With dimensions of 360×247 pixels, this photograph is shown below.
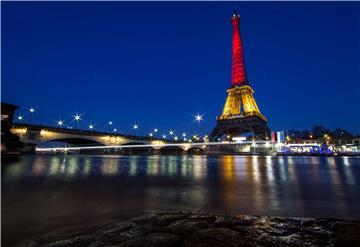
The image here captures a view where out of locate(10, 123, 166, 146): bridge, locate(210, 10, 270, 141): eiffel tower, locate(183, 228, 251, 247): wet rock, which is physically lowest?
locate(183, 228, 251, 247): wet rock

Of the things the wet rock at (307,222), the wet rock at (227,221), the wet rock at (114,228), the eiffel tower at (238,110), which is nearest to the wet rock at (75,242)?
the wet rock at (114,228)

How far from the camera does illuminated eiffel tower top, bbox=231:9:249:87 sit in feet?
351

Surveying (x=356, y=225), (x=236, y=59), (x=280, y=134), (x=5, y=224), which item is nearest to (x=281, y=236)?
(x=356, y=225)

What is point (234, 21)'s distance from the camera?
4545 inches

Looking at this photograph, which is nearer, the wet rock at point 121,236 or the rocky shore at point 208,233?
the rocky shore at point 208,233

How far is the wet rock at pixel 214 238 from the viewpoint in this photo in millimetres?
4215

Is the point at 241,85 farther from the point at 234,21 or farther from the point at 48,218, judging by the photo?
the point at 48,218

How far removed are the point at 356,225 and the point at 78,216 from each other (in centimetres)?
658

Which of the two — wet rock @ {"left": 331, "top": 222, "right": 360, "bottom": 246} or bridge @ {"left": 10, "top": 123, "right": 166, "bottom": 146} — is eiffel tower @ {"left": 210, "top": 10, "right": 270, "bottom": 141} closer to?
bridge @ {"left": 10, "top": 123, "right": 166, "bottom": 146}

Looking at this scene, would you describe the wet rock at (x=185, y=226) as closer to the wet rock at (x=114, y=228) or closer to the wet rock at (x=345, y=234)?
the wet rock at (x=114, y=228)

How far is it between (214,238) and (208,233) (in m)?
0.27

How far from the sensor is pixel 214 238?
14.7 feet

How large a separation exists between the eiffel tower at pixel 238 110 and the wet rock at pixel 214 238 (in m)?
92.9

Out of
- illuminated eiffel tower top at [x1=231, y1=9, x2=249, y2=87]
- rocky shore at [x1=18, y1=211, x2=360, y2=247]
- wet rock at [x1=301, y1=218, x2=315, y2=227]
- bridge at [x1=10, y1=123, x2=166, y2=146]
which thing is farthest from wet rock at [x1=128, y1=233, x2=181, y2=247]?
illuminated eiffel tower top at [x1=231, y1=9, x2=249, y2=87]
